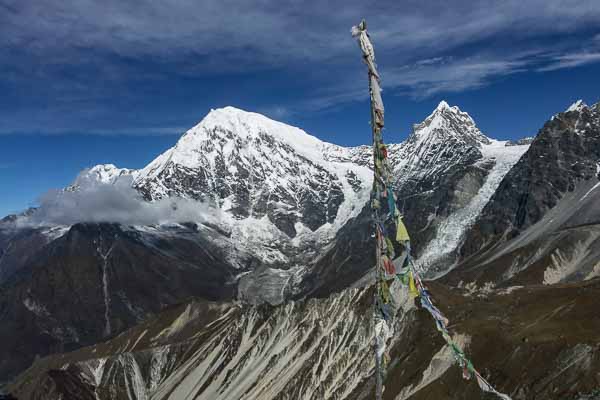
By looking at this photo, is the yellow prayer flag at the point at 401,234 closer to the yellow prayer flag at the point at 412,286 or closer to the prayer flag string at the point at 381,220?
the prayer flag string at the point at 381,220

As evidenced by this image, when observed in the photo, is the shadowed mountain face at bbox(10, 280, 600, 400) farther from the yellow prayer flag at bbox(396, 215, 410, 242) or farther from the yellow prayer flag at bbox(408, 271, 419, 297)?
the yellow prayer flag at bbox(396, 215, 410, 242)

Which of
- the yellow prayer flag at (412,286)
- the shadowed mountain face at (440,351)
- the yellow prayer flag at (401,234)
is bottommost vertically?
the shadowed mountain face at (440,351)

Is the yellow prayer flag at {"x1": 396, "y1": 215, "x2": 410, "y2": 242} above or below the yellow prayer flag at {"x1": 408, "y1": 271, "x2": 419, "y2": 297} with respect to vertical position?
above

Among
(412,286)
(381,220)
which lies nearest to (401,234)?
(381,220)

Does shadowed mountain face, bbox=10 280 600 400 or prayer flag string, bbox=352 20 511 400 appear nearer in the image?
prayer flag string, bbox=352 20 511 400

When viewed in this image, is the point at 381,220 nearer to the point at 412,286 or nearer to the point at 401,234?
the point at 401,234

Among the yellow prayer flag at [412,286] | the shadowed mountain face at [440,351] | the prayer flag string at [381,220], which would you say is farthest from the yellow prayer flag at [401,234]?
the shadowed mountain face at [440,351]

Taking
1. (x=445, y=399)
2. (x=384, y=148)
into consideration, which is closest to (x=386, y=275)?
(x=384, y=148)

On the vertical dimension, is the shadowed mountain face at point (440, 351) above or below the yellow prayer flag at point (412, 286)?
below

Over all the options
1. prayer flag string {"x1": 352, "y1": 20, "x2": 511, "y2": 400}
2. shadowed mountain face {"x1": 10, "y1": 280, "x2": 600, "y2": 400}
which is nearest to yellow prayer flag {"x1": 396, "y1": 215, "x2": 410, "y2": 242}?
prayer flag string {"x1": 352, "y1": 20, "x2": 511, "y2": 400}

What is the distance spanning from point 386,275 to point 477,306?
128693 mm

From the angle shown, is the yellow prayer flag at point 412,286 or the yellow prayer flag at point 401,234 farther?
the yellow prayer flag at point 412,286

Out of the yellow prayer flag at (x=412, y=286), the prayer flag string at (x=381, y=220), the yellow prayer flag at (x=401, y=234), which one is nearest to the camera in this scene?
the yellow prayer flag at (x=401, y=234)

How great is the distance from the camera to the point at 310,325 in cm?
18962
